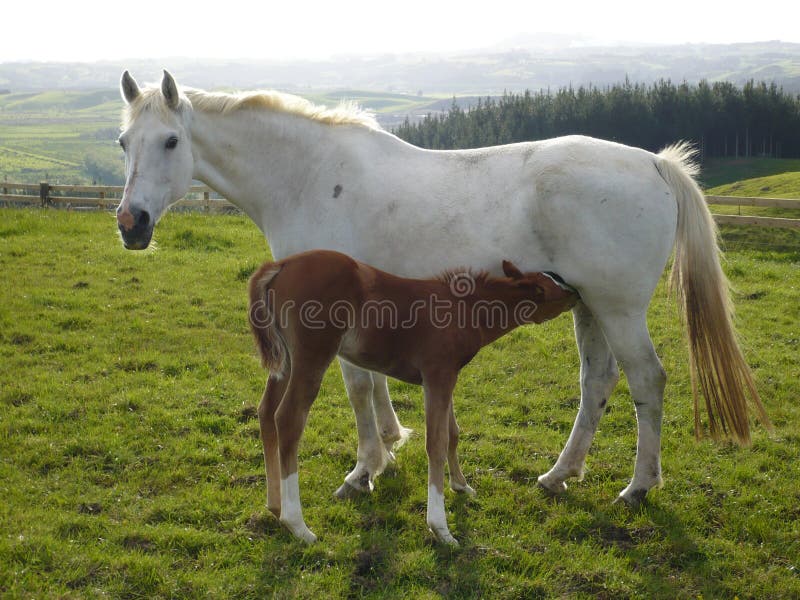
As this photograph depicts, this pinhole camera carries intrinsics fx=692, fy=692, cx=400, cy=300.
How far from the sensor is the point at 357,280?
4.09m

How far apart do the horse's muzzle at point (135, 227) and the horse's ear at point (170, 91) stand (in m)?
0.78

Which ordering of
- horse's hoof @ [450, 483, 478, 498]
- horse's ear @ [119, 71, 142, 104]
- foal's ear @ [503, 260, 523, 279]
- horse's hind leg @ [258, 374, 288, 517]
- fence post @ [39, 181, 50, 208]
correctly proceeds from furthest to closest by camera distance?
fence post @ [39, 181, 50, 208]
horse's hoof @ [450, 483, 478, 498]
horse's ear @ [119, 71, 142, 104]
horse's hind leg @ [258, 374, 288, 517]
foal's ear @ [503, 260, 523, 279]

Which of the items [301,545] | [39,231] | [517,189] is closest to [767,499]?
[517,189]

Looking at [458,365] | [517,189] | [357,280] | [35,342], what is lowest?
[35,342]

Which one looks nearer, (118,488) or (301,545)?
(301,545)

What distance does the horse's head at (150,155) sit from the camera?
4.55m

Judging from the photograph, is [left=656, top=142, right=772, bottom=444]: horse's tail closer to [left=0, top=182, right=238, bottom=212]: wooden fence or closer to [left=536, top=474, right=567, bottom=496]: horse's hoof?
[left=536, top=474, right=567, bottom=496]: horse's hoof

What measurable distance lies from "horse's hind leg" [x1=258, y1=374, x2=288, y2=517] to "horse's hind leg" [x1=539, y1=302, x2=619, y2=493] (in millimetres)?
1921

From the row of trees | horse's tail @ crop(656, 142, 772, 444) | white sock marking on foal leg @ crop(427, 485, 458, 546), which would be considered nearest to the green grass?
the row of trees

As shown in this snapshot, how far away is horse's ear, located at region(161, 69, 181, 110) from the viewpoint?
181 inches

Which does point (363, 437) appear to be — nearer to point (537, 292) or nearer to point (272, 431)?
point (272, 431)

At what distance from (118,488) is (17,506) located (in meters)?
0.61

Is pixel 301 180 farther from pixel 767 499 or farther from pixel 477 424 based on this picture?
pixel 767 499

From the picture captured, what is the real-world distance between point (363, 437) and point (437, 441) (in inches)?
36.2
